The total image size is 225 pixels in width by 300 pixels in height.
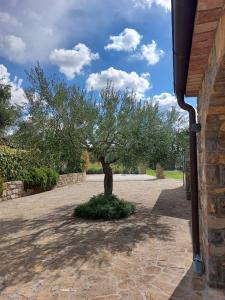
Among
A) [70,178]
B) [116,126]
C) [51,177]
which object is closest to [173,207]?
[116,126]

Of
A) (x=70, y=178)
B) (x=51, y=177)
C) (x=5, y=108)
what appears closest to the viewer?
(x=51, y=177)

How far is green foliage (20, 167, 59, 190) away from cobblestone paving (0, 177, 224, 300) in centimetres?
576

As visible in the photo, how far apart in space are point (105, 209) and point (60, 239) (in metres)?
2.16

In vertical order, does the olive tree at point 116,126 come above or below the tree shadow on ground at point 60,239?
above

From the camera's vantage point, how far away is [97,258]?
478cm

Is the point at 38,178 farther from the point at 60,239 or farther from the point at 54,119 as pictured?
the point at 60,239

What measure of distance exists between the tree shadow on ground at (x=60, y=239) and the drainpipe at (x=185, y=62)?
152 centimetres

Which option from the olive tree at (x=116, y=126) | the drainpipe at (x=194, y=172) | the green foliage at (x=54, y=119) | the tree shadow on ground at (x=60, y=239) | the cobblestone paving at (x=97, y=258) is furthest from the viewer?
the olive tree at (x=116, y=126)

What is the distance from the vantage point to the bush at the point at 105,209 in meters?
7.83

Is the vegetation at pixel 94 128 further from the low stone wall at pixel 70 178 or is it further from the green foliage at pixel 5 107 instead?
the green foliage at pixel 5 107

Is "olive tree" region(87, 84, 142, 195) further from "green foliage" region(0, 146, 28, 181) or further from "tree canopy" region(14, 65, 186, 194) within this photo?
"green foliage" region(0, 146, 28, 181)

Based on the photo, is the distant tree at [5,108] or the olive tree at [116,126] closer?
the olive tree at [116,126]

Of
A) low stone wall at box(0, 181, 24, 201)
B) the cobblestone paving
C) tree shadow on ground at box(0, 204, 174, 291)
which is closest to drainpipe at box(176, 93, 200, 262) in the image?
the cobblestone paving

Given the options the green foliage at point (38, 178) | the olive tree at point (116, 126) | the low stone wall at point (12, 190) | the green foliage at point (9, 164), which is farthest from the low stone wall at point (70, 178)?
the olive tree at point (116, 126)
